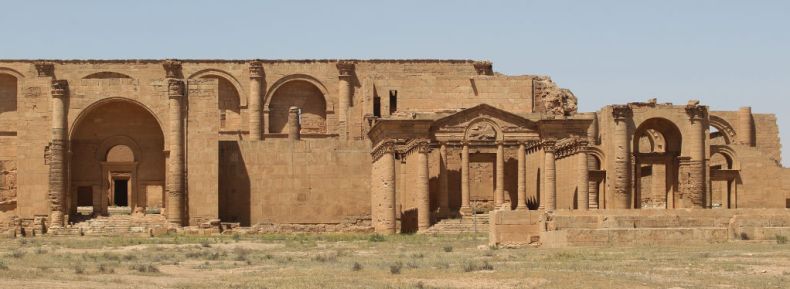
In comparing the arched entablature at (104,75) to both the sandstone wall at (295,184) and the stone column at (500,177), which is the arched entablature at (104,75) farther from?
the stone column at (500,177)

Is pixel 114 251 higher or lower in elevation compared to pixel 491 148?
lower

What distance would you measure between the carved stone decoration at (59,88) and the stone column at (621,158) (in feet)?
68.3

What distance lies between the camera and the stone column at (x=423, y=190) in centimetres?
4400

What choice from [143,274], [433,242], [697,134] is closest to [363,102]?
[697,134]

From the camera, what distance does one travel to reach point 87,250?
114 feet

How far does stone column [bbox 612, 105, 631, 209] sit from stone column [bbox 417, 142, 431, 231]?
33.8ft

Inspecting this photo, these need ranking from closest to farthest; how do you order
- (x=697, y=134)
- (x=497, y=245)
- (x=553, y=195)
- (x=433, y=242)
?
1. (x=497, y=245)
2. (x=433, y=242)
3. (x=553, y=195)
4. (x=697, y=134)

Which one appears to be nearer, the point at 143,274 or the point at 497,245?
the point at 143,274

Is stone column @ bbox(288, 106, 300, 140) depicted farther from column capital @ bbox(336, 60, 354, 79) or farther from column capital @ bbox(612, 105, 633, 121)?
column capital @ bbox(612, 105, 633, 121)

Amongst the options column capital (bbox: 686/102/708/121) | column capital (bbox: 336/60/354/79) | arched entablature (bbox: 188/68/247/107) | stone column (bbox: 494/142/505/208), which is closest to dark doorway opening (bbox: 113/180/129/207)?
arched entablature (bbox: 188/68/247/107)

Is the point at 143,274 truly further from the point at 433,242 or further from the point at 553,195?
the point at 553,195

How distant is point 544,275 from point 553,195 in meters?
23.4

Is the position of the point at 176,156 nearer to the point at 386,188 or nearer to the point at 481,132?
the point at 386,188

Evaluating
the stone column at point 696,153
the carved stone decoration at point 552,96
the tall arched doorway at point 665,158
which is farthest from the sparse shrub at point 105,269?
the tall arched doorway at point 665,158
